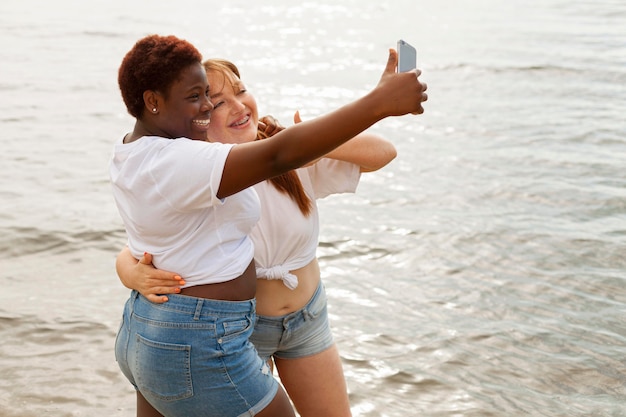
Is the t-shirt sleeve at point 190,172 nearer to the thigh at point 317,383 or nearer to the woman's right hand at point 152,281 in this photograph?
the woman's right hand at point 152,281

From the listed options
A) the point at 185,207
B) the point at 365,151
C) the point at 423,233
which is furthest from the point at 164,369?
the point at 423,233

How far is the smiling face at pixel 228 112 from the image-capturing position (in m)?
2.99

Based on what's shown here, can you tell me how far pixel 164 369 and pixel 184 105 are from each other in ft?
2.36

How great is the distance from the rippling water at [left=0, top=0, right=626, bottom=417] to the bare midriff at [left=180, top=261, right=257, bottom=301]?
7.32 ft

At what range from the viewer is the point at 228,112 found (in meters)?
2.99

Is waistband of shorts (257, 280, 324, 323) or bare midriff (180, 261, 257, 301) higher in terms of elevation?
bare midriff (180, 261, 257, 301)

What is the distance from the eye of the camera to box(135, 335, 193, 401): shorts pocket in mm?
2494

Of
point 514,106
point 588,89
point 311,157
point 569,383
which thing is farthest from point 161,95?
point 588,89

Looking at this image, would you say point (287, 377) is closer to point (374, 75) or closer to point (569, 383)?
point (569, 383)

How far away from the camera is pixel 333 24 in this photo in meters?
18.9

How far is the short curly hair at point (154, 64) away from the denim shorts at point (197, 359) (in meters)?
0.58

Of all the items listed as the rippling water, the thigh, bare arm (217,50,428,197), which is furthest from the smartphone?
the rippling water

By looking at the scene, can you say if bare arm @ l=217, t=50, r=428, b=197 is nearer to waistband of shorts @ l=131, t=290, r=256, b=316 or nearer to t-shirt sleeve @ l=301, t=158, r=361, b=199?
waistband of shorts @ l=131, t=290, r=256, b=316

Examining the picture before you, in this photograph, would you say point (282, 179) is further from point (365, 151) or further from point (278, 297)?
point (278, 297)
